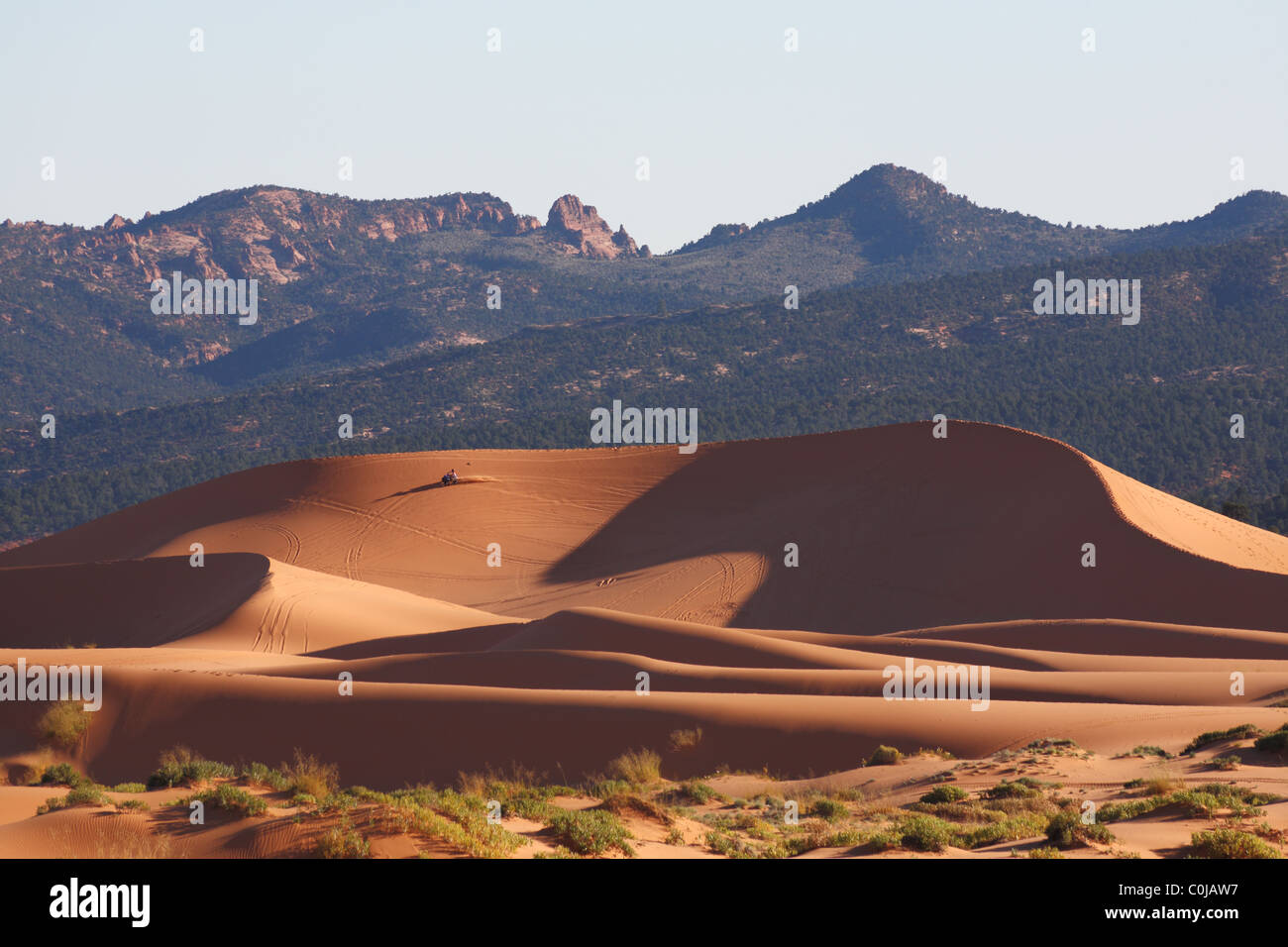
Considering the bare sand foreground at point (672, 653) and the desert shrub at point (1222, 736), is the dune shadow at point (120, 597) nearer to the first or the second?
the bare sand foreground at point (672, 653)

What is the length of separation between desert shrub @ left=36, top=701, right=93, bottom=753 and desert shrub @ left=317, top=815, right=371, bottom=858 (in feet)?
37.7

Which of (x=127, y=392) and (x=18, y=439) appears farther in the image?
(x=127, y=392)

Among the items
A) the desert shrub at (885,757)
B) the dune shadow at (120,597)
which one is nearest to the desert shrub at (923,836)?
the desert shrub at (885,757)

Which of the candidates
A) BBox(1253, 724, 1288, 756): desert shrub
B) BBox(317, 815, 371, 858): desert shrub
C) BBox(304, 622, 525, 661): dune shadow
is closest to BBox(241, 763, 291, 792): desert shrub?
BBox(317, 815, 371, 858): desert shrub

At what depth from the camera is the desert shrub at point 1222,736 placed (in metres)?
16.6

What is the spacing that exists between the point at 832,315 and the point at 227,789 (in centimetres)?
11392

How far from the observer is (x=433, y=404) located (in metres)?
112

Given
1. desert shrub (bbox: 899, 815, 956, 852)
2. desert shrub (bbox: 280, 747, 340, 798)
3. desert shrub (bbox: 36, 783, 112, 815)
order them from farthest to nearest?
desert shrub (bbox: 280, 747, 340, 798) → desert shrub (bbox: 36, 783, 112, 815) → desert shrub (bbox: 899, 815, 956, 852)

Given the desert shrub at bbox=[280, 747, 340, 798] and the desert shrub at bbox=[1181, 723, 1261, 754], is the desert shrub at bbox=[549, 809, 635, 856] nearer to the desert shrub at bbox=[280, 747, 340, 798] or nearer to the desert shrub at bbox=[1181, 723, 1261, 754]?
the desert shrub at bbox=[280, 747, 340, 798]

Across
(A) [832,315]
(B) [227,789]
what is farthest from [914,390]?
(B) [227,789]

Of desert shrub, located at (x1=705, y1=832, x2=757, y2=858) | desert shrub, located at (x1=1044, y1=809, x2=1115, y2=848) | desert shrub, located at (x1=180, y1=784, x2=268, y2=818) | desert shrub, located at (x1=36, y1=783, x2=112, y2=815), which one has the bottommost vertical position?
desert shrub, located at (x1=705, y1=832, x2=757, y2=858)

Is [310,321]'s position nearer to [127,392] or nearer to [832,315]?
[127,392]

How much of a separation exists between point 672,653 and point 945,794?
11.9 meters

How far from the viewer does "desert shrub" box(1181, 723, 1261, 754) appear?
54.4 ft
